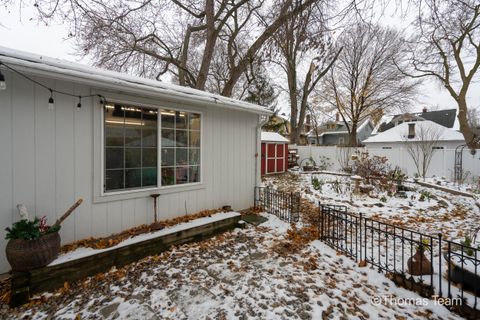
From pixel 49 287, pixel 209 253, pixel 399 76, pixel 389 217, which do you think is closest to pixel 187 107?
pixel 209 253

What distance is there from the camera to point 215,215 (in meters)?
4.61

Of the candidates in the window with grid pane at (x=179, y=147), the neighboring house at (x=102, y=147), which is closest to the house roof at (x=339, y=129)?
the neighboring house at (x=102, y=147)

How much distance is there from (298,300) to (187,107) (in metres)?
3.90

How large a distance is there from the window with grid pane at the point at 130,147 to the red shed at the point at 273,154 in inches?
365

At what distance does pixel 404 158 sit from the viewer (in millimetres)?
11922

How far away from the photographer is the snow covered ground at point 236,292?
2.25 m

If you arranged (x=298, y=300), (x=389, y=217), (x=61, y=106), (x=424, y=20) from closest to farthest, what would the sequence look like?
(x=298, y=300), (x=61, y=106), (x=424, y=20), (x=389, y=217)

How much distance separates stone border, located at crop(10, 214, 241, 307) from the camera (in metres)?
2.34

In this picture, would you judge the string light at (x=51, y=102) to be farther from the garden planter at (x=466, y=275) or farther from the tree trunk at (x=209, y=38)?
the tree trunk at (x=209, y=38)

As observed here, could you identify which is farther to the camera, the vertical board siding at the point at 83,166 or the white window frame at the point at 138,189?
the white window frame at the point at 138,189

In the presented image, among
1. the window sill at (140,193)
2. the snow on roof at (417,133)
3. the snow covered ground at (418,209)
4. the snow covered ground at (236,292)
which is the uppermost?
the snow on roof at (417,133)

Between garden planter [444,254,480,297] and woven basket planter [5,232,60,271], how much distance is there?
4.79 meters

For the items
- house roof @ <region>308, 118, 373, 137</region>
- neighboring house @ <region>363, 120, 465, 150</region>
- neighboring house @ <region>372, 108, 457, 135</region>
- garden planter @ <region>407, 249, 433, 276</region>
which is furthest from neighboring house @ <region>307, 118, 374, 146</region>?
garden planter @ <region>407, 249, 433, 276</region>

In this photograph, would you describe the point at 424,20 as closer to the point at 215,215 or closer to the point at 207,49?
the point at 215,215
